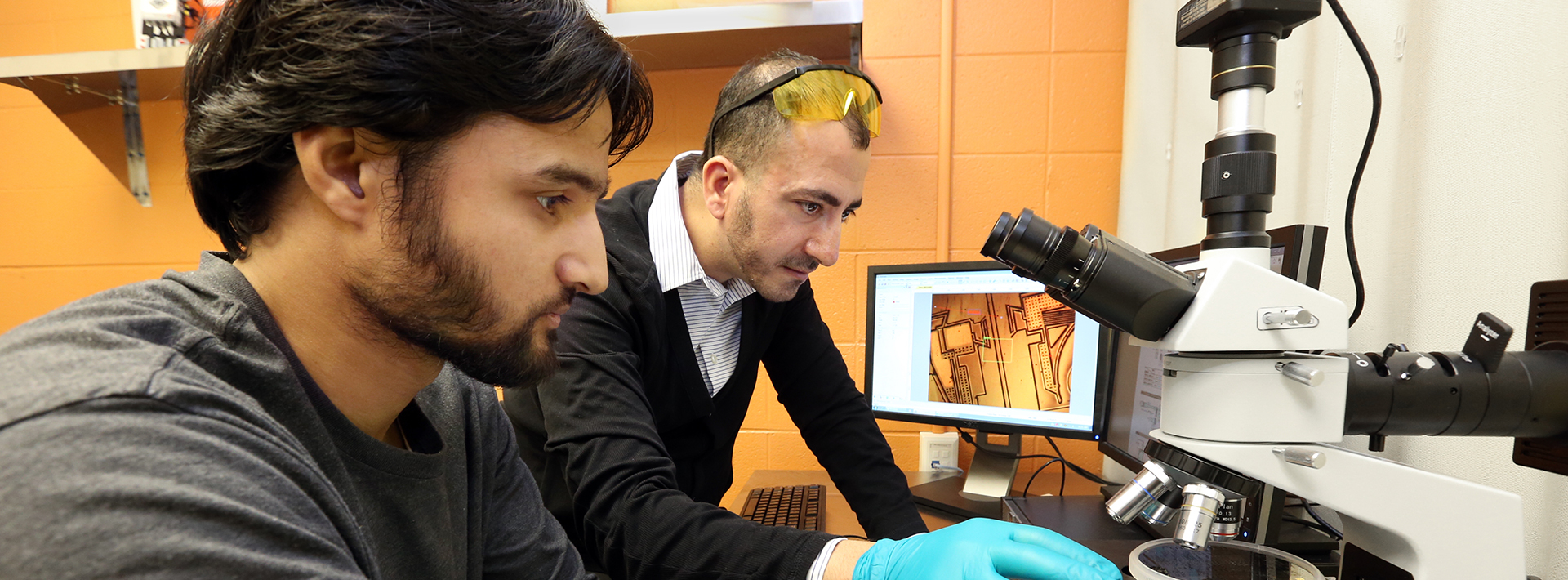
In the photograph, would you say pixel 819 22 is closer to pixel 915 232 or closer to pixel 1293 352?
pixel 915 232

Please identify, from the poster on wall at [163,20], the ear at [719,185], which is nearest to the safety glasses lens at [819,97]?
the ear at [719,185]

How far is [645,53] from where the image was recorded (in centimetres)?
169

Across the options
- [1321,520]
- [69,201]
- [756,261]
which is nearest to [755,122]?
[756,261]

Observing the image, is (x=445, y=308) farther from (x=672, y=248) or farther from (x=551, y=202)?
(x=672, y=248)

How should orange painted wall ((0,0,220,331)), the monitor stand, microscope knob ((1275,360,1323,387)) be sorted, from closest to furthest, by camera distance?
microscope knob ((1275,360,1323,387))
the monitor stand
orange painted wall ((0,0,220,331))

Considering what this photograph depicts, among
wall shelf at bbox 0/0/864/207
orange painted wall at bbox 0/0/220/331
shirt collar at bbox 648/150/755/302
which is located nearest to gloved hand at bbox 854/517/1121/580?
shirt collar at bbox 648/150/755/302

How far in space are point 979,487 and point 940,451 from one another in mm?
240

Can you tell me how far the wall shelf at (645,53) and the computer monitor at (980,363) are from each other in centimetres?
54

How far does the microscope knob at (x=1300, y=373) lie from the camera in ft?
1.60

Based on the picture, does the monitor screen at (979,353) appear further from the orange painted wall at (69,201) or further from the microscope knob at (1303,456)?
the orange painted wall at (69,201)

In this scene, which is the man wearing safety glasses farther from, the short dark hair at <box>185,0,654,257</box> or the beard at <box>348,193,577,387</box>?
the short dark hair at <box>185,0,654,257</box>

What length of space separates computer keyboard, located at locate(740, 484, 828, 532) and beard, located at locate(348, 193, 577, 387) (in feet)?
2.03

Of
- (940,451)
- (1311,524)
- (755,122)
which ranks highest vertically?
(755,122)

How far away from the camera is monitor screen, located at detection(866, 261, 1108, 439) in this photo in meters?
1.37
